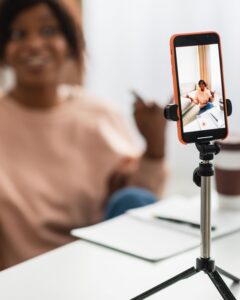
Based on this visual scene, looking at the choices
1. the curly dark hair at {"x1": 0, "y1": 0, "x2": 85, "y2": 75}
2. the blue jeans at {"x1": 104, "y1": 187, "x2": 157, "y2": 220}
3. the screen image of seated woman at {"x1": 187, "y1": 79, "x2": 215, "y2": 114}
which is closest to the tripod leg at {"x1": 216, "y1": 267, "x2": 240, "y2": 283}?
the screen image of seated woman at {"x1": 187, "y1": 79, "x2": 215, "y2": 114}

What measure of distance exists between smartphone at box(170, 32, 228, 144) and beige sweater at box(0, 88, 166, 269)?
82cm

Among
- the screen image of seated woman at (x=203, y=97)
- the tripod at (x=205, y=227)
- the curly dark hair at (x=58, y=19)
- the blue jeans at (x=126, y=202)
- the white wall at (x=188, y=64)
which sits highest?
the curly dark hair at (x=58, y=19)

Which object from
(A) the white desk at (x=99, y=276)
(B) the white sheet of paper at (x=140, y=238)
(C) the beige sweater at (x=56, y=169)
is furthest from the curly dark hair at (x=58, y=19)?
(A) the white desk at (x=99, y=276)

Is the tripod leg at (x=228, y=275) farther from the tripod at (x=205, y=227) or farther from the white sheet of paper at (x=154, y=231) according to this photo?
the white sheet of paper at (x=154, y=231)

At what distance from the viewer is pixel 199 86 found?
2.58 feet

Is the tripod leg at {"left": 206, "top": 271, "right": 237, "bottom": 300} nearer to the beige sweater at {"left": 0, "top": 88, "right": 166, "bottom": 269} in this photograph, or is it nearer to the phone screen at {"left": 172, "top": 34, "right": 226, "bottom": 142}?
the phone screen at {"left": 172, "top": 34, "right": 226, "bottom": 142}

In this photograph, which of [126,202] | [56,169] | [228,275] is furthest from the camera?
[56,169]

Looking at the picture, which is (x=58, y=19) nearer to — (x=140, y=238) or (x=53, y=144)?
(x=53, y=144)

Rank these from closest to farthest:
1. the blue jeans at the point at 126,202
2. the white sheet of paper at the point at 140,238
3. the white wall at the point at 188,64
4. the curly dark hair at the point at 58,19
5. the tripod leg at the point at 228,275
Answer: the white wall at the point at 188,64
the tripod leg at the point at 228,275
the white sheet of paper at the point at 140,238
the blue jeans at the point at 126,202
the curly dark hair at the point at 58,19

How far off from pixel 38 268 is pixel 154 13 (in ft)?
5.27

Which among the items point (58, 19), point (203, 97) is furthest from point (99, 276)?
point (58, 19)

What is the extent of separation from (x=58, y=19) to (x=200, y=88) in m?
1.07

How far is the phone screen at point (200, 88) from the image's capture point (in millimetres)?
771

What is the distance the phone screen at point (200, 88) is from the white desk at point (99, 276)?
23cm
